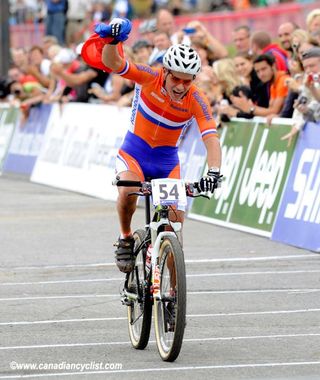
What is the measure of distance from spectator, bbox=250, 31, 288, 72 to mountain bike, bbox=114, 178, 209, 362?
7.85m

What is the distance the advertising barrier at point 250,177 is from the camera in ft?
47.4

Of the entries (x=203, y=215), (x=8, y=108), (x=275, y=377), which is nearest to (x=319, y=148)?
(x=203, y=215)

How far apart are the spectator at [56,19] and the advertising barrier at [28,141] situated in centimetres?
561

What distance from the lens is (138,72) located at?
9086 mm

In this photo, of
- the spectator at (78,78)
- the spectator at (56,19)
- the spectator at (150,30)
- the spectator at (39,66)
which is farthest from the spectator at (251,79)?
the spectator at (56,19)

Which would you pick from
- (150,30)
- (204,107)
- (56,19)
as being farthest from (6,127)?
(204,107)

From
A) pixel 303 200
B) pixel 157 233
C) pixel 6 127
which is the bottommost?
pixel 6 127

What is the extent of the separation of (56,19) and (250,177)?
14663 mm

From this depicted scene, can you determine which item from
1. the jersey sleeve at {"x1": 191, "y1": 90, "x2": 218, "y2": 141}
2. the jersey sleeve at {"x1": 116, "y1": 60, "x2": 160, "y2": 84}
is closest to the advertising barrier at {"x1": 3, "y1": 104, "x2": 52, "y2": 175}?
the jersey sleeve at {"x1": 116, "y1": 60, "x2": 160, "y2": 84}

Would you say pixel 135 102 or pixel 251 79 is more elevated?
pixel 135 102

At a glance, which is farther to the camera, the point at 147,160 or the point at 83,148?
the point at 83,148

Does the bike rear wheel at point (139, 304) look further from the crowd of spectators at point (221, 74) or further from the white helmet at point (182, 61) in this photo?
the crowd of spectators at point (221, 74)

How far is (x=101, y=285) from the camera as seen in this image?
11328 mm

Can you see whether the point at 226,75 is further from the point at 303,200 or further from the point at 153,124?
the point at 153,124
